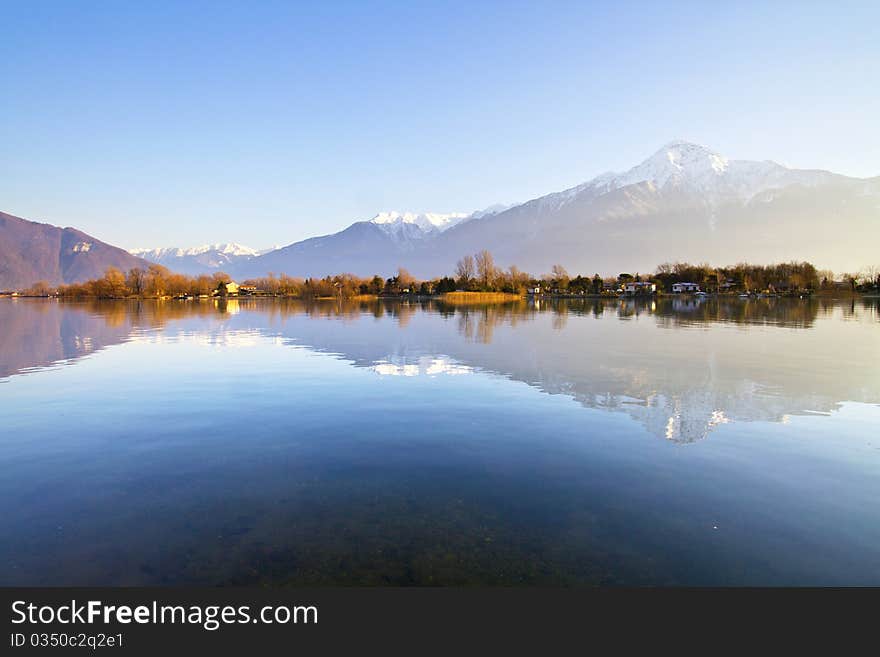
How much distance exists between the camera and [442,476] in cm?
1014

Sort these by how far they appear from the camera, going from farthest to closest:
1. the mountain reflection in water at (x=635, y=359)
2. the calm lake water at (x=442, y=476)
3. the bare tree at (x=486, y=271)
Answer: the bare tree at (x=486, y=271) < the mountain reflection in water at (x=635, y=359) < the calm lake water at (x=442, y=476)

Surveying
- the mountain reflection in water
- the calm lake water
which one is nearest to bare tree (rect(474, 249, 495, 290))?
the mountain reflection in water

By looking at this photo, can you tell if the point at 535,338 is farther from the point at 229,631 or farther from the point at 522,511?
the point at 229,631

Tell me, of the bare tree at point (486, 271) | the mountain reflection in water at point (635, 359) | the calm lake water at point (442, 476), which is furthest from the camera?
the bare tree at point (486, 271)

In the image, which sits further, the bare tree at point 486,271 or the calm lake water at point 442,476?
the bare tree at point 486,271

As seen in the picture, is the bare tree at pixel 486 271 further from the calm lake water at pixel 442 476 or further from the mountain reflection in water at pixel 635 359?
the calm lake water at pixel 442 476

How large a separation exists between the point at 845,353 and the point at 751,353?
6031 millimetres

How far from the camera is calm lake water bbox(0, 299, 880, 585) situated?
6840 mm

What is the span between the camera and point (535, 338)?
37.2 m

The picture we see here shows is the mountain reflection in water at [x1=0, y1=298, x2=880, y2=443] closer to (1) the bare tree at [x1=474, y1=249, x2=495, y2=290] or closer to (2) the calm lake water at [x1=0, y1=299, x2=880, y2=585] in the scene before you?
(2) the calm lake water at [x1=0, y1=299, x2=880, y2=585]

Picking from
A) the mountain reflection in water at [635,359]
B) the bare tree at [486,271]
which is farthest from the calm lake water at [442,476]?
the bare tree at [486,271]

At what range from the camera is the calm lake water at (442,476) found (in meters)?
6.84

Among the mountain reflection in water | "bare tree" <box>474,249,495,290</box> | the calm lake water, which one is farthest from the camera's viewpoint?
"bare tree" <box>474,249,495,290</box>

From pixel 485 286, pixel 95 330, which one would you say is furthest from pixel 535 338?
pixel 485 286
